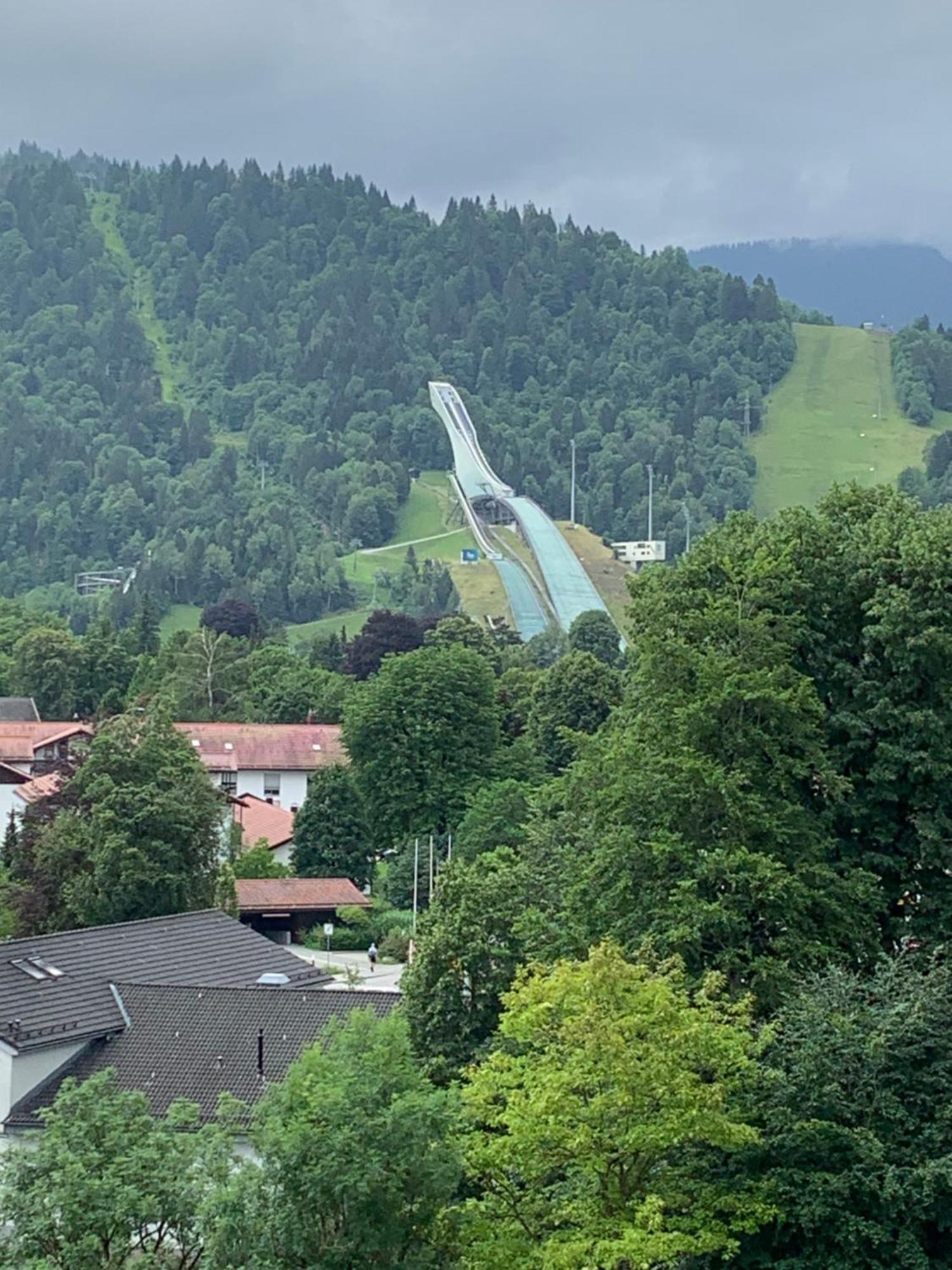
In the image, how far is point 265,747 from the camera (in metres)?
71.5

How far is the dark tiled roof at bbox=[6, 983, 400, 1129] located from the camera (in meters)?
27.2

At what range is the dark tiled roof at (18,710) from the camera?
8525 cm

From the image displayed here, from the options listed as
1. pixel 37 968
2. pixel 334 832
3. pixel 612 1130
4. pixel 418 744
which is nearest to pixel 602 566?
pixel 334 832

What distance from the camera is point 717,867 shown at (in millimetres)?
23609

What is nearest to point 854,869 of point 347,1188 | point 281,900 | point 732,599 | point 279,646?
point 732,599

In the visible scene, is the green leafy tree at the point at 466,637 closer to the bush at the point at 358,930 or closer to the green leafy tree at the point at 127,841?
the bush at the point at 358,930

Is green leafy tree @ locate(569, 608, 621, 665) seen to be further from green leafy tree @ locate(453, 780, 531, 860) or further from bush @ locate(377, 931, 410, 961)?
bush @ locate(377, 931, 410, 961)

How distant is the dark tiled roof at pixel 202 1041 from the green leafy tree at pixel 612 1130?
22.2 ft

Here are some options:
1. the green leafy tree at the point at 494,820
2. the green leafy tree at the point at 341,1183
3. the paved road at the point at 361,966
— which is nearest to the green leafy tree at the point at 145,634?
the paved road at the point at 361,966

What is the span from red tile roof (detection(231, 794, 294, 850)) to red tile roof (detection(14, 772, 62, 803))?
5358 mm

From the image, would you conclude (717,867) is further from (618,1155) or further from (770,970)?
(618,1155)

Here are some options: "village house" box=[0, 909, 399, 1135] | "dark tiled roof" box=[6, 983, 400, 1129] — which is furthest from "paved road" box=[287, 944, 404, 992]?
"dark tiled roof" box=[6, 983, 400, 1129]

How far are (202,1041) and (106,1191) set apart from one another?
380 inches

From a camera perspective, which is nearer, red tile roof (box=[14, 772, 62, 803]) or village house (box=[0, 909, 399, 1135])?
village house (box=[0, 909, 399, 1135])
